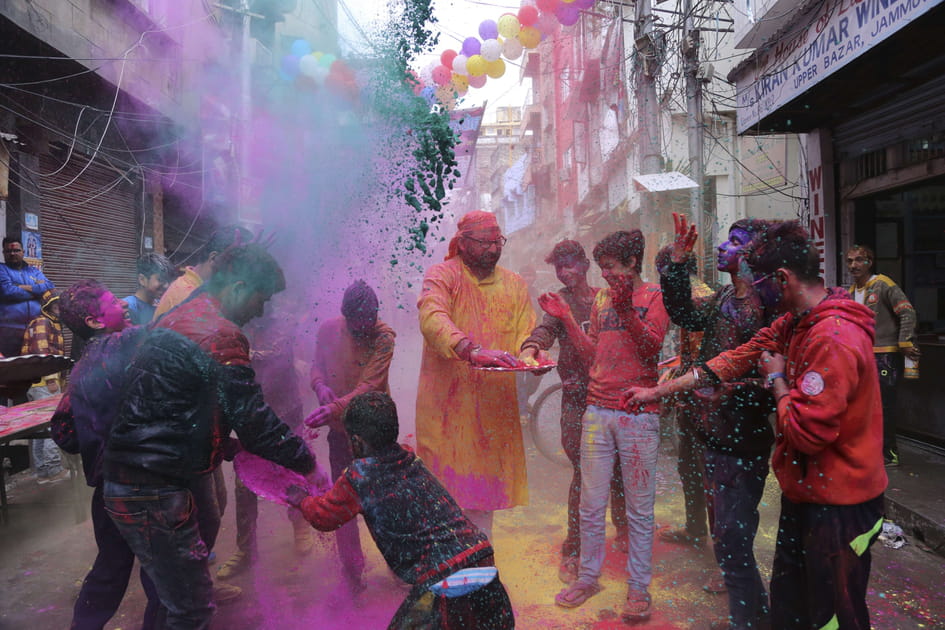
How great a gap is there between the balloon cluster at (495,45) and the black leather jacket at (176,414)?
5906mm

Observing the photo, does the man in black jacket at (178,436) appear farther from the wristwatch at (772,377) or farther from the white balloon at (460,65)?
the white balloon at (460,65)

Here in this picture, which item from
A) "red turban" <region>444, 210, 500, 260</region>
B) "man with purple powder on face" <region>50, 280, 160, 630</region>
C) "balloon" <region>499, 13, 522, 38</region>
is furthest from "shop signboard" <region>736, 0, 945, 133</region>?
"man with purple powder on face" <region>50, 280, 160, 630</region>

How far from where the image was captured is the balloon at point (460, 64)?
8.03 m

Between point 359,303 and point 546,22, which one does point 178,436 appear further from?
point 546,22

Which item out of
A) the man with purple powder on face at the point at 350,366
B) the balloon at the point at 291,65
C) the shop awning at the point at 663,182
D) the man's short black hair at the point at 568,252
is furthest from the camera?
the balloon at the point at 291,65

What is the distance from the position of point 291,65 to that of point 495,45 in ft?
13.6

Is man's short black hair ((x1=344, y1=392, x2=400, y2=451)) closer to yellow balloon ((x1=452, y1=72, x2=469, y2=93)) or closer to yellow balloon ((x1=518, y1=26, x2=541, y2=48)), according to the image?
yellow balloon ((x1=452, y1=72, x2=469, y2=93))

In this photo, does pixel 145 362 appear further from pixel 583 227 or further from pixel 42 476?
pixel 583 227

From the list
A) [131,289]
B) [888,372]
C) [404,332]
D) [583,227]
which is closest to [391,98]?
[888,372]

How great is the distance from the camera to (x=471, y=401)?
354 centimetres

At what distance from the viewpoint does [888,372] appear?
19.0ft

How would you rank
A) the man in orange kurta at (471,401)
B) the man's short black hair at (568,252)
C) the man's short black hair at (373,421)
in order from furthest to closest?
the man's short black hair at (568,252), the man in orange kurta at (471,401), the man's short black hair at (373,421)

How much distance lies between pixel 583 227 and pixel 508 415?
68.2 feet

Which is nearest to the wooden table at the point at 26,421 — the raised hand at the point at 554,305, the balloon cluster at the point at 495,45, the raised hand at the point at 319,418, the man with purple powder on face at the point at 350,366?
the man with purple powder on face at the point at 350,366
